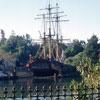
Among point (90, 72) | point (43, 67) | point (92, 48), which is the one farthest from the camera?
point (92, 48)

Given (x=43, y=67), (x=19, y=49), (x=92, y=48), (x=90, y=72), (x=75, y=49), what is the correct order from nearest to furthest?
(x=90, y=72) < (x=43, y=67) < (x=92, y=48) < (x=19, y=49) < (x=75, y=49)

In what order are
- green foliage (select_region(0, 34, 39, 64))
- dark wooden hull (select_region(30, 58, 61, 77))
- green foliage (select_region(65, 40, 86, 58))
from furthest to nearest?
green foliage (select_region(65, 40, 86, 58))
green foliage (select_region(0, 34, 39, 64))
dark wooden hull (select_region(30, 58, 61, 77))

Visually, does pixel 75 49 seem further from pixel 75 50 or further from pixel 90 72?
pixel 90 72

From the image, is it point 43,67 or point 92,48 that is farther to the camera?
point 92,48

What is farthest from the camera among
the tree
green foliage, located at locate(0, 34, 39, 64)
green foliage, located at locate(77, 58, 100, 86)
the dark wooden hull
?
green foliage, located at locate(0, 34, 39, 64)

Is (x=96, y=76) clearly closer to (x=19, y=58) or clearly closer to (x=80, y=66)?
(x=80, y=66)

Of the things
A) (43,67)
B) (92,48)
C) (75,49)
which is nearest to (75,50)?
(75,49)

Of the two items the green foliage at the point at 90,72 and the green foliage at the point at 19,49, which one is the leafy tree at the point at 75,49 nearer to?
the green foliage at the point at 19,49

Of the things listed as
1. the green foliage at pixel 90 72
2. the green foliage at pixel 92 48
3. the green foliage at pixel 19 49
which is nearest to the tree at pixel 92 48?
the green foliage at pixel 92 48

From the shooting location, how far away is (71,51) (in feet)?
253

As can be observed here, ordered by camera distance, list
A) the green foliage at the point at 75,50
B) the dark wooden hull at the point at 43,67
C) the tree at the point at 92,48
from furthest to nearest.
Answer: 1. the green foliage at the point at 75,50
2. the tree at the point at 92,48
3. the dark wooden hull at the point at 43,67

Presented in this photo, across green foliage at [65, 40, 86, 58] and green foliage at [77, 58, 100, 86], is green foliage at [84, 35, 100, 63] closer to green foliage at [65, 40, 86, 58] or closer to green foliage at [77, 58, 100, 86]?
green foliage at [65, 40, 86, 58]

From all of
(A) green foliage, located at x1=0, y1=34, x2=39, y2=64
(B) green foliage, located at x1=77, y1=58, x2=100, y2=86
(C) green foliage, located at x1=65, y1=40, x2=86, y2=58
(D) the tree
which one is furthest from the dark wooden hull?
(B) green foliage, located at x1=77, y1=58, x2=100, y2=86

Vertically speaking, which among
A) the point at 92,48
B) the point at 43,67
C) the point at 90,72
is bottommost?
the point at 90,72
